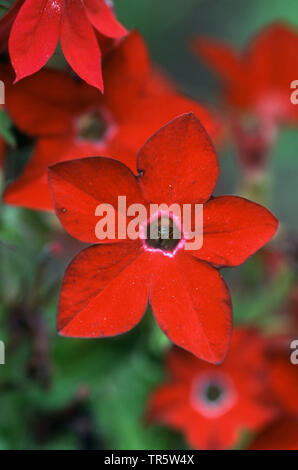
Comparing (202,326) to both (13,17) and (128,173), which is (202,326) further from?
(13,17)

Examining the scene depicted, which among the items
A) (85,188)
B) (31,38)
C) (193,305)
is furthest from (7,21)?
(193,305)

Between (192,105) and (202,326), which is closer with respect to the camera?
(202,326)

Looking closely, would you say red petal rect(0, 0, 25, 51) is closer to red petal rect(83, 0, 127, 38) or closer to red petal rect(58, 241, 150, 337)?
red petal rect(83, 0, 127, 38)

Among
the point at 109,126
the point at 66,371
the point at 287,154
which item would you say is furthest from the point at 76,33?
the point at 287,154

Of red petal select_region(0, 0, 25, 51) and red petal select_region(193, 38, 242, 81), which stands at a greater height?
red petal select_region(0, 0, 25, 51)

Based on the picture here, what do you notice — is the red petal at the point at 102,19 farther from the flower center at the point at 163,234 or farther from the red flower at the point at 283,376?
the red flower at the point at 283,376

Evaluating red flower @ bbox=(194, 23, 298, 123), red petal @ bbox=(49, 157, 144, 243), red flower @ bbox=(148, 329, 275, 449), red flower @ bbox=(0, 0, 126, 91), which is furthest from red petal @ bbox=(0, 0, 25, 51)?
red flower @ bbox=(194, 23, 298, 123)

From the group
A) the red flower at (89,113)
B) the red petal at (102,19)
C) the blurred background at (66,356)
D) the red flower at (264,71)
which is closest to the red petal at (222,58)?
the red flower at (264,71)
